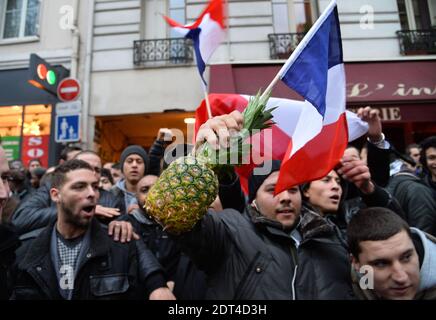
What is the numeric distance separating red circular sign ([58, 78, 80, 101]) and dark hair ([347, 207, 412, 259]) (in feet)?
21.7

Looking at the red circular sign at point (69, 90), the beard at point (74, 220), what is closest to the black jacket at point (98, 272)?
the beard at point (74, 220)

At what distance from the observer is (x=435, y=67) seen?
30.5 feet

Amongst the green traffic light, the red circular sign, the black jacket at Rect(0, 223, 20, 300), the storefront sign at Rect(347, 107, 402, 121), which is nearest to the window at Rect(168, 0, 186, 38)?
the green traffic light

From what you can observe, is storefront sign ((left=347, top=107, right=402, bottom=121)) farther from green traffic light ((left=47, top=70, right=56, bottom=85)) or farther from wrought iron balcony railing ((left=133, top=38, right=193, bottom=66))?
green traffic light ((left=47, top=70, right=56, bottom=85))

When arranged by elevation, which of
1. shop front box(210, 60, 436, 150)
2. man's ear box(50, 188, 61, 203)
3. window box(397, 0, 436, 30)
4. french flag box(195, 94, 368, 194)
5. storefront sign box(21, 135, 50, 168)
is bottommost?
man's ear box(50, 188, 61, 203)

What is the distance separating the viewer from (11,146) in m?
10.0

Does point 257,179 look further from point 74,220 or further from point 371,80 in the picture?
point 371,80

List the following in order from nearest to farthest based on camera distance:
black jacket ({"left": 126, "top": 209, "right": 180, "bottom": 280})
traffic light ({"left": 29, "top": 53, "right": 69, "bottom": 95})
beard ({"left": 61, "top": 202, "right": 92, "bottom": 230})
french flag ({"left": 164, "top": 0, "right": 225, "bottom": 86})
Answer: beard ({"left": 61, "top": 202, "right": 92, "bottom": 230})
black jacket ({"left": 126, "top": 209, "right": 180, "bottom": 280})
french flag ({"left": 164, "top": 0, "right": 225, "bottom": 86})
traffic light ({"left": 29, "top": 53, "right": 69, "bottom": 95})

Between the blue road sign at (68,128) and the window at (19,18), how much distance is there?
5473mm

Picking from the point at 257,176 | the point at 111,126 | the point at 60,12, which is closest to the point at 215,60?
the point at 111,126

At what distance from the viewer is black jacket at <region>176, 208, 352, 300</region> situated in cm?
200

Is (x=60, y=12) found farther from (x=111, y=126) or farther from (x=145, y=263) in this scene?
(x=145, y=263)
